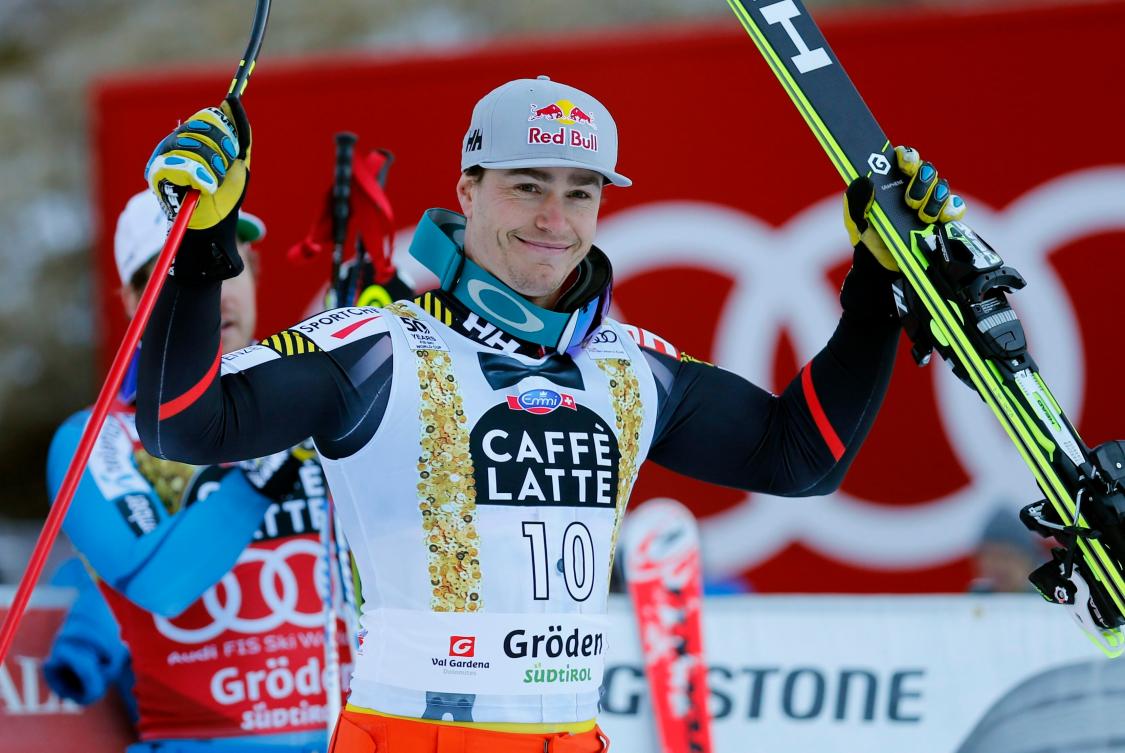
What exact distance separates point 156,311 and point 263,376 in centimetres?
20

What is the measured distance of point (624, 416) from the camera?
2.50 metres

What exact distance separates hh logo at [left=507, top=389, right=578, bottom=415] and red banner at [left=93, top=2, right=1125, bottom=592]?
337cm

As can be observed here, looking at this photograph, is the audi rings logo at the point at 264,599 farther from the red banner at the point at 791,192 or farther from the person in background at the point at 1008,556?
the red banner at the point at 791,192

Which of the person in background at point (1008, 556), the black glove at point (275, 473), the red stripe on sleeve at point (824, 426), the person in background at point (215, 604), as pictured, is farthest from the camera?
the person in background at point (1008, 556)

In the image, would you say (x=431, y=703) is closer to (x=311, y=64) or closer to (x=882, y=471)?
(x=882, y=471)

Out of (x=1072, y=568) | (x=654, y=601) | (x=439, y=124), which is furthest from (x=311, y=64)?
(x=1072, y=568)

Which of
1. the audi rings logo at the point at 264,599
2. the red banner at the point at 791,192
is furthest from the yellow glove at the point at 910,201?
the red banner at the point at 791,192

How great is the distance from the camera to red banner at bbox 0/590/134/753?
3607mm

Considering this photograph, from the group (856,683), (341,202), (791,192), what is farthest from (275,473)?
(791,192)

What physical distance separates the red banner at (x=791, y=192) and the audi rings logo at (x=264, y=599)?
2.62 metres

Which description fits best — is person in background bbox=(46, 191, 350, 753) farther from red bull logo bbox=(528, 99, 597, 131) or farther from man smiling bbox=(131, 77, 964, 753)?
red bull logo bbox=(528, 99, 597, 131)

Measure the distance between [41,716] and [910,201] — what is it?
2.41m

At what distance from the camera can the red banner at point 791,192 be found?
5.57 metres

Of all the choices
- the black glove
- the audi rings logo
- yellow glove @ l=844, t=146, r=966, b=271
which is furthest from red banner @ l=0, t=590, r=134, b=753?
yellow glove @ l=844, t=146, r=966, b=271
